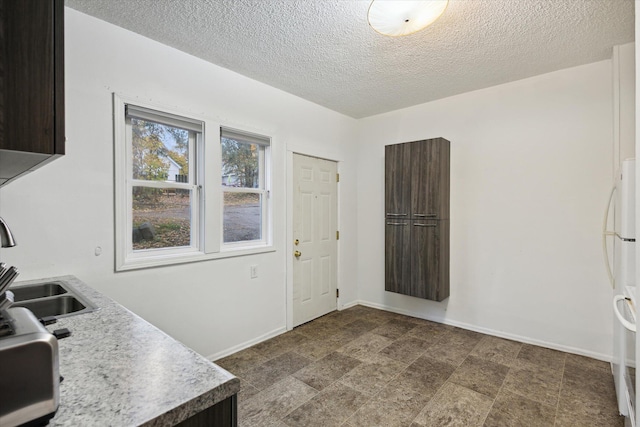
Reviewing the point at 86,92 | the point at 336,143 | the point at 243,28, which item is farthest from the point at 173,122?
the point at 336,143

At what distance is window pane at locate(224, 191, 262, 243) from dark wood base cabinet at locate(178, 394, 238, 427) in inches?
90.6

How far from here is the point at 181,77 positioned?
100 inches

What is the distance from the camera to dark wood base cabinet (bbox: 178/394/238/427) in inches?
29.6

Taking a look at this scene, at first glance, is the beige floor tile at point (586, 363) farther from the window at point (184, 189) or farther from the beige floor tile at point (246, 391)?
the window at point (184, 189)

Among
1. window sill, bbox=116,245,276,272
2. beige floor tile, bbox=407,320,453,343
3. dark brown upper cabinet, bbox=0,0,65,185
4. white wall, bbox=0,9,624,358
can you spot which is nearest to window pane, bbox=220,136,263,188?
white wall, bbox=0,9,624,358

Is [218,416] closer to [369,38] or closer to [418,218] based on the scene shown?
[369,38]

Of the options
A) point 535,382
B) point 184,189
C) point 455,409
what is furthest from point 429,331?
point 184,189

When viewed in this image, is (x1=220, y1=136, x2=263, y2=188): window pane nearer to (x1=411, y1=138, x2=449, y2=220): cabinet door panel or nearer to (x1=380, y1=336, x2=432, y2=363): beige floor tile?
(x1=411, y1=138, x2=449, y2=220): cabinet door panel

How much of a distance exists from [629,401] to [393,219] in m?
2.39

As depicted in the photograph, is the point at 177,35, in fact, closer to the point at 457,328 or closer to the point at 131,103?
the point at 131,103

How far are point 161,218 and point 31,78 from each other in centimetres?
202

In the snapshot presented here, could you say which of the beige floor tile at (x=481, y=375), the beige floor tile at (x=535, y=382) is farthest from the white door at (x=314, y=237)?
the beige floor tile at (x=535, y=382)

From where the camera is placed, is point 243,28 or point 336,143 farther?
point 336,143

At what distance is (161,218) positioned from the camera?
8.36 ft
